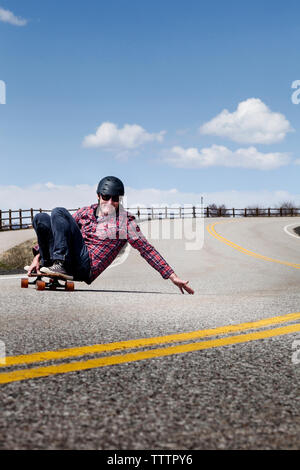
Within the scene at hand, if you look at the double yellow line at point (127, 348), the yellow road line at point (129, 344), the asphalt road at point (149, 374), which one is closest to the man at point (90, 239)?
the asphalt road at point (149, 374)

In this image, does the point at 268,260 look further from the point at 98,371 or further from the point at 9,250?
the point at 98,371

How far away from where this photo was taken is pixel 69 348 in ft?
10.0

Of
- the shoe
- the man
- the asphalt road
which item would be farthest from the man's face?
the asphalt road

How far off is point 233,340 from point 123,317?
1234 mm

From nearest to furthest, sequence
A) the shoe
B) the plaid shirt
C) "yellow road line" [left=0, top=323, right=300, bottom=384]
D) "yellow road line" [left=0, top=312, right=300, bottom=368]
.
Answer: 1. "yellow road line" [left=0, top=323, right=300, bottom=384]
2. "yellow road line" [left=0, top=312, right=300, bottom=368]
3. the shoe
4. the plaid shirt

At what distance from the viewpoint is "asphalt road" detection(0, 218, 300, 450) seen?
1767 mm

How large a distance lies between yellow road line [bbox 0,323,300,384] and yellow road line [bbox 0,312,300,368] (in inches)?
6.3

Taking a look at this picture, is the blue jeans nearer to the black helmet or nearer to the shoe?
the shoe

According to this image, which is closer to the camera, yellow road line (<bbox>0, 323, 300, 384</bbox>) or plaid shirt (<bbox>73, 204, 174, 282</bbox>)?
yellow road line (<bbox>0, 323, 300, 384</bbox>)

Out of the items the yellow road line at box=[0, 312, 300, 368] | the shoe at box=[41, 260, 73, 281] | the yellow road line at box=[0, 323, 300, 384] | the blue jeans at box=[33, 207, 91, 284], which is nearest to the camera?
the yellow road line at box=[0, 323, 300, 384]

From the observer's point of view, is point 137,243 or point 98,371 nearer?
point 98,371

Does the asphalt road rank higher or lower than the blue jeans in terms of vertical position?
lower
